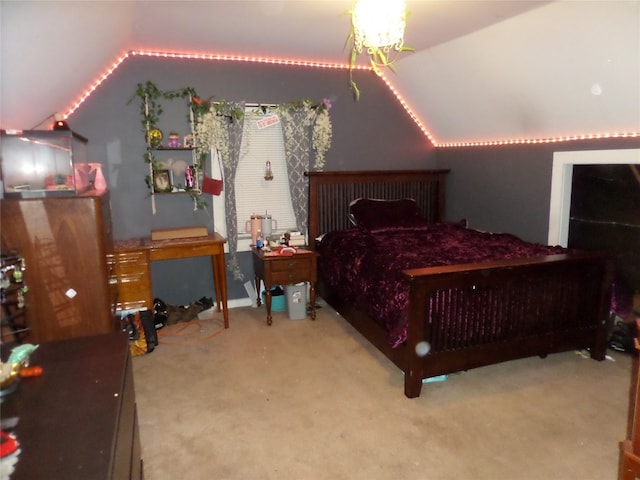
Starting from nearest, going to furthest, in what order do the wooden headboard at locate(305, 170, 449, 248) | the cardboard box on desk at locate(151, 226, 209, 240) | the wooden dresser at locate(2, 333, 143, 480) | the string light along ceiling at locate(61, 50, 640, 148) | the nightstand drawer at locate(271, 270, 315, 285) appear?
the wooden dresser at locate(2, 333, 143, 480), the string light along ceiling at locate(61, 50, 640, 148), the cardboard box on desk at locate(151, 226, 209, 240), the nightstand drawer at locate(271, 270, 315, 285), the wooden headboard at locate(305, 170, 449, 248)

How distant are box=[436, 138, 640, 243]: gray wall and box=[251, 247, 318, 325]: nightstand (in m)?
1.80

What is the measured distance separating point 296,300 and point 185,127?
71.2 inches

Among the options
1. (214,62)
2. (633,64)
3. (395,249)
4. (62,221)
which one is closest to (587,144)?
→ (633,64)

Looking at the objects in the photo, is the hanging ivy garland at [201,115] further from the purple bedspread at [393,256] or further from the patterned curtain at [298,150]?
the purple bedspread at [393,256]

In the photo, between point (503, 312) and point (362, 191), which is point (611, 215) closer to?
point (503, 312)

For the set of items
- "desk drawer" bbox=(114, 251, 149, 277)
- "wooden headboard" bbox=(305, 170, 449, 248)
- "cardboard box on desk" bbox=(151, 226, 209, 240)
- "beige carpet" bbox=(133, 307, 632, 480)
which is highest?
"wooden headboard" bbox=(305, 170, 449, 248)

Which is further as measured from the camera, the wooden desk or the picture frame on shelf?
the picture frame on shelf

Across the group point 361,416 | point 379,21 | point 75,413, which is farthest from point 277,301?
point 75,413

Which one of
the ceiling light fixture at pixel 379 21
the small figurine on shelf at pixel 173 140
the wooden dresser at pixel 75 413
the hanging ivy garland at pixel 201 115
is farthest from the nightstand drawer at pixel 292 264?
the wooden dresser at pixel 75 413

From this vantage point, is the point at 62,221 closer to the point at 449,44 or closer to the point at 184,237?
the point at 184,237

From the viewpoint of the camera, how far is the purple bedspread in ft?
9.43

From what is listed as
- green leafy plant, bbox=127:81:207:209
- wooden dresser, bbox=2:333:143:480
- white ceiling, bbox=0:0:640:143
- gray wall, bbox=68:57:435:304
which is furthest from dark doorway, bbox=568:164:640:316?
wooden dresser, bbox=2:333:143:480

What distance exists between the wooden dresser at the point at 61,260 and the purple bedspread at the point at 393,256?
1.70 metres

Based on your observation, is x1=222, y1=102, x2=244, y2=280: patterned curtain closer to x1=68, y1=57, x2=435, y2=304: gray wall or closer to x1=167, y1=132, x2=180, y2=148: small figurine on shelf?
x1=68, y1=57, x2=435, y2=304: gray wall
